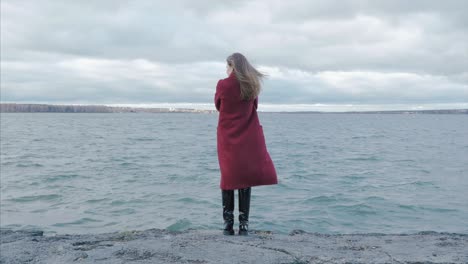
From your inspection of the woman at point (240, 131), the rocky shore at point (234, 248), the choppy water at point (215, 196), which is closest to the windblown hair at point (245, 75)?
the woman at point (240, 131)

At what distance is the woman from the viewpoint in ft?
17.6

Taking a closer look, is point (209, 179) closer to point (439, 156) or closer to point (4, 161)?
point (4, 161)

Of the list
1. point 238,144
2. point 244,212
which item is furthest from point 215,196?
point 238,144

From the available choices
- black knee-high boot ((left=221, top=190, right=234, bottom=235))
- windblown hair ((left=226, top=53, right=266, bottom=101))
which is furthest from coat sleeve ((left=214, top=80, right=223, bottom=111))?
black knee-high boot ((left=221, top=190, right=234, bottom=235))

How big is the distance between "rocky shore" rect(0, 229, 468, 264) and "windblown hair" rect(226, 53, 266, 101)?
1643mm

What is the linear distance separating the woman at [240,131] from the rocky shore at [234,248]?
68 centimetres

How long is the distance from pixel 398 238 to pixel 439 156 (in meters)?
22.4

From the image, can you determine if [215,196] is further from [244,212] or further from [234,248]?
[234,248]

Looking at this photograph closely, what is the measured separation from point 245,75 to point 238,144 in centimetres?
80

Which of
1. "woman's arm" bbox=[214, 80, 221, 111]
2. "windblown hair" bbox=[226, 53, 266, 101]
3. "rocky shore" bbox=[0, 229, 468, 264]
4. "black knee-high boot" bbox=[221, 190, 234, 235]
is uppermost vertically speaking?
"windblown hair" bbox=[226, 53, 266, 101]

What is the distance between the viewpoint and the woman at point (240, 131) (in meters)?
5.36

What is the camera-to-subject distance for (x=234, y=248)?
4.78 m

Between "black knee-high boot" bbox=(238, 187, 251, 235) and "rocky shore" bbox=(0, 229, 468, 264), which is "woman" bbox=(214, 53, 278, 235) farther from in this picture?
"rocky shore" bbox=(0, 229, 468, 264)

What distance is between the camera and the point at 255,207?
1145 centimetres
